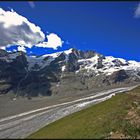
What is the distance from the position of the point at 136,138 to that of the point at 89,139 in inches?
303

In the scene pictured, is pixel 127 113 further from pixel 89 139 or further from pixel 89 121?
pixel 89 139

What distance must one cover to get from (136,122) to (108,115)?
10348 millimetres

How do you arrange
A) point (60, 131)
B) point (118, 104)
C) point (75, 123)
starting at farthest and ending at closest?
point (118, 104) → point (75, 123) → point (60, 131)

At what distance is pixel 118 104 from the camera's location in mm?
85062

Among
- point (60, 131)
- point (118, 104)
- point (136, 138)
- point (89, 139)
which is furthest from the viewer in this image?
point (118, 104)

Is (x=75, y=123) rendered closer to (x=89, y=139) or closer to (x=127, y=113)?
(x=127, y=113)

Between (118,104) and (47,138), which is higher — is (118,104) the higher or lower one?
the higher one

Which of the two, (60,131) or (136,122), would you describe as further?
(60,131)

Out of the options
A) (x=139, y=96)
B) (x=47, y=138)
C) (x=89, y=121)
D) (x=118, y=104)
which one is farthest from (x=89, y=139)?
(x=139, y=96)

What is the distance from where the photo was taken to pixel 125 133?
58.7 metres

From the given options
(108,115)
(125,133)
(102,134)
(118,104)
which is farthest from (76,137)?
(118,104)

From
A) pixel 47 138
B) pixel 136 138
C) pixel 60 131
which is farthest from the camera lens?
pixel 60 131

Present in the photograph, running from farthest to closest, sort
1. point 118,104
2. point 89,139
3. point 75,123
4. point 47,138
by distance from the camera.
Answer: point 118,104 → point 75,123 → point 47,138 → point 89,139

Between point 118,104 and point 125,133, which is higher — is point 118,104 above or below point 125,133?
above
